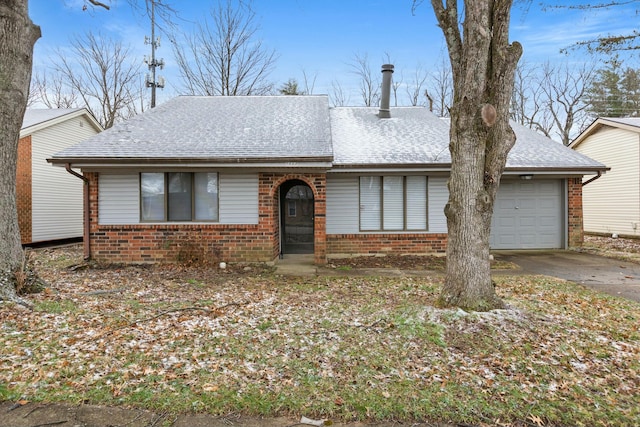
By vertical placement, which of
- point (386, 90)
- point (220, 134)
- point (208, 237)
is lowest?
point (208, 237)

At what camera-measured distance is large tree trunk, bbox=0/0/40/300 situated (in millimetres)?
5625

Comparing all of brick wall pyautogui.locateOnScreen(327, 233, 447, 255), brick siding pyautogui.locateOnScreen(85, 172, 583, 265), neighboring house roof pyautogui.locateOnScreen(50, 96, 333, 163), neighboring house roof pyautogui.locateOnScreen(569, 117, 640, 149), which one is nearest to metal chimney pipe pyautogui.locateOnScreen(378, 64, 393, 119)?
neighboring house roof pyautogui.locateOnScreen(50, 96, 333, 163)

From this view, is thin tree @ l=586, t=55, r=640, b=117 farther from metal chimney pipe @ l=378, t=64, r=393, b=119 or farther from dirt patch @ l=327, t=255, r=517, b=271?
dirt patch @ l=327, t=255, r=517, b=271

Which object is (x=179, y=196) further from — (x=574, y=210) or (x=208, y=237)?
(x=574, y=210)

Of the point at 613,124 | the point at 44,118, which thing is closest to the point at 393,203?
the point at 613,124

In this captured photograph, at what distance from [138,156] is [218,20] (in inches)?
687

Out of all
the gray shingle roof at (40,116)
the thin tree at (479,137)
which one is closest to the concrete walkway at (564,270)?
the thin tree at (479,137)

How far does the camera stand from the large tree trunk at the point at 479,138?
474 centimetres

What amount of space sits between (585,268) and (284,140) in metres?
8.20

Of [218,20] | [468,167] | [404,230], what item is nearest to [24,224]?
[404,230]

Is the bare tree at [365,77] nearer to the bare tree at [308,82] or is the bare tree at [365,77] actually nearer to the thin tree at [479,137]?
the bare tree at [308,82]

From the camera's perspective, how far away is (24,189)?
12.9m

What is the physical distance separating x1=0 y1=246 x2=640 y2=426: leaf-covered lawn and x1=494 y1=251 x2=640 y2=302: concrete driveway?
141 centimetres

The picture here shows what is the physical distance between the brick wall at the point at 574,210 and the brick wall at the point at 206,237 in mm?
8060
